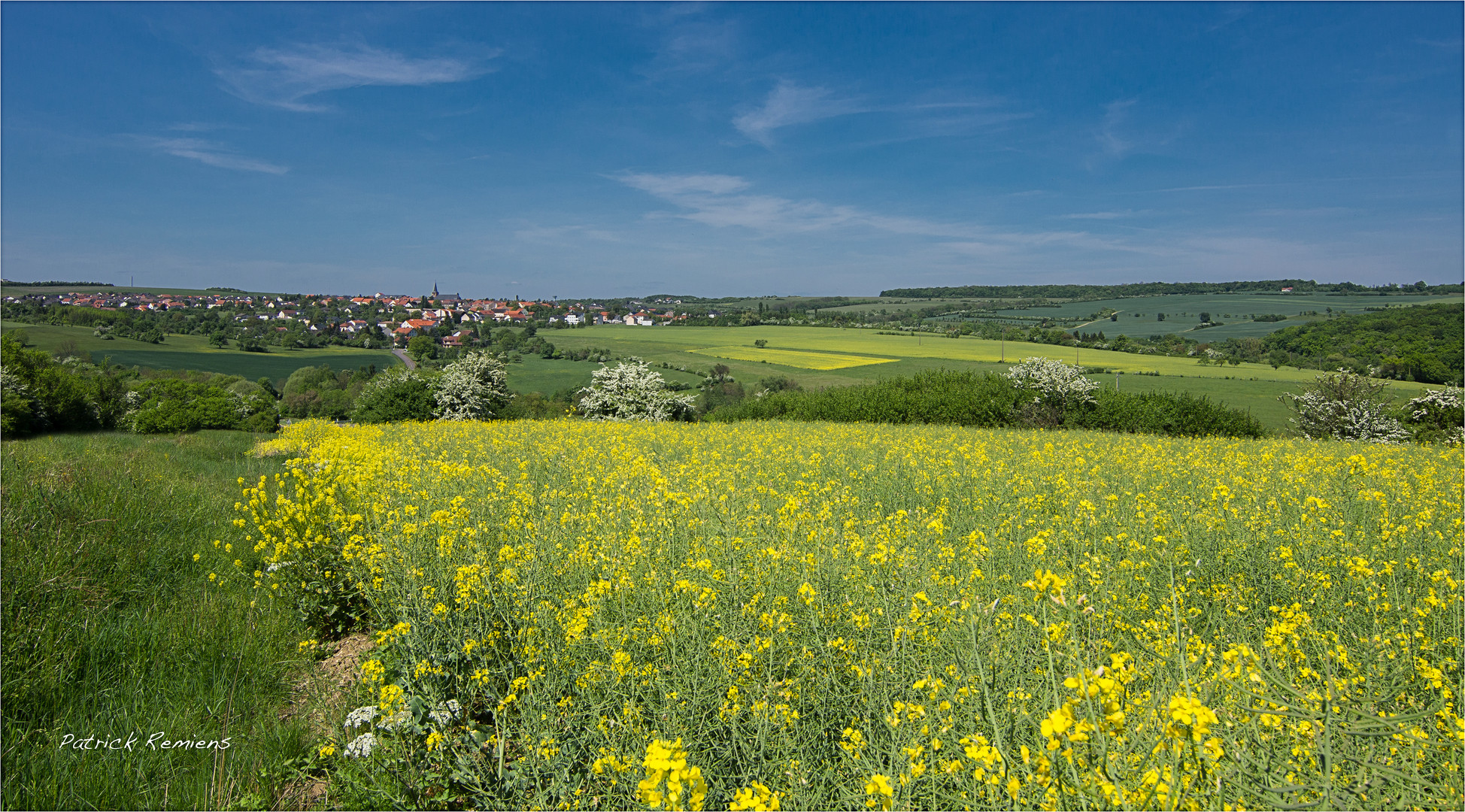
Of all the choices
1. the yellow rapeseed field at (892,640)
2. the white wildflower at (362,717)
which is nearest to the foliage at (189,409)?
the yellow rapeseed field at (892,640)

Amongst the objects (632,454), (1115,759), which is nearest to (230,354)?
(632,454)

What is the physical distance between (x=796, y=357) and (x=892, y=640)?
44118 mm

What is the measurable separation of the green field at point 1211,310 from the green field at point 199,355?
173 ft

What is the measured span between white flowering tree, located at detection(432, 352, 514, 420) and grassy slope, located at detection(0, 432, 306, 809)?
50.2 feet

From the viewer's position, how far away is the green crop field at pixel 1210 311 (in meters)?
42.6

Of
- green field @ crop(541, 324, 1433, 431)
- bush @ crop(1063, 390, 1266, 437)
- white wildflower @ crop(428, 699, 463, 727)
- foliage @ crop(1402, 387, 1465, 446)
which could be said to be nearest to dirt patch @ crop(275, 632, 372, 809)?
white wildflower @ crop(428, 699, 463, 727)

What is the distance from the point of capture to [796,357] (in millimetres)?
46312

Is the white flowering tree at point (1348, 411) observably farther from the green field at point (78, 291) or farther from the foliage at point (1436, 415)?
the green field at point (78, 291)

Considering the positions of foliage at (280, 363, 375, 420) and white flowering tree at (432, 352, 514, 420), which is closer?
white flowering tree at (432, 352, 514, 420)

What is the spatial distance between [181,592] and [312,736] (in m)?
2.60

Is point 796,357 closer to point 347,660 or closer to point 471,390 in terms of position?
point 471,390

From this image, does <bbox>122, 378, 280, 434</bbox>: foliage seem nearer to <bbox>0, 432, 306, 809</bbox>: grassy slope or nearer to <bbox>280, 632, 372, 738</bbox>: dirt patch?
<bbox>0, 432, 306, 809</bbox>: grassy slope

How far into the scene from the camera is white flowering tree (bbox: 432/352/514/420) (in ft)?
71.9

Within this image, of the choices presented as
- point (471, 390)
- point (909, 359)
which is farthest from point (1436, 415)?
point (471, 390)
